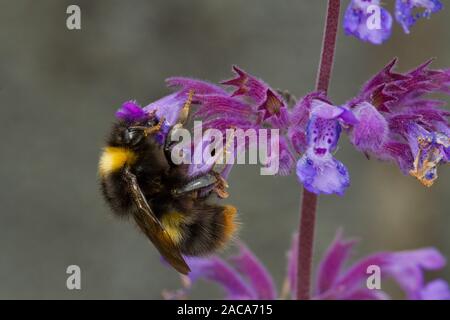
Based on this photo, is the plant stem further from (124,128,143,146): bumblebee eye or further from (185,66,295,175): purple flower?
(124,128,143,146): bumblebee eye

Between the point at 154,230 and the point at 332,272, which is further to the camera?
the point at 332,272

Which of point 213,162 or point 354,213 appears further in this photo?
point 354,213

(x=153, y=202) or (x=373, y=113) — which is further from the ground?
(x=373, y=113)

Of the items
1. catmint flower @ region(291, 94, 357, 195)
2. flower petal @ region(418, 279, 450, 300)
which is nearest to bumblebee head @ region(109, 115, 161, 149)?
catmint flower @ region(291, 94, 357, 195)

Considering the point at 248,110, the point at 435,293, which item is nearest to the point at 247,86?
the point at 248,110

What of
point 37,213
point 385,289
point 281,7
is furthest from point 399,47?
point 37,213

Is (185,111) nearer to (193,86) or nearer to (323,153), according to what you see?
(193,86)
